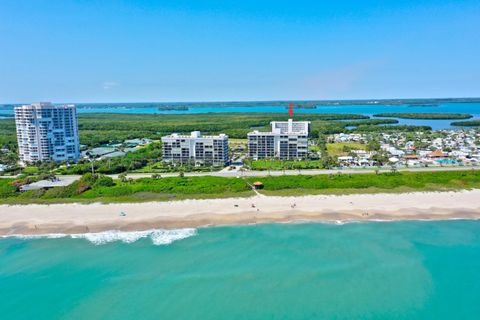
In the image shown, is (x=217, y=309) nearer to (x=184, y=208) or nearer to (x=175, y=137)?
(x=184, y=208)

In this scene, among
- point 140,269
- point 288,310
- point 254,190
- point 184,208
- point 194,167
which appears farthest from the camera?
point 194,167

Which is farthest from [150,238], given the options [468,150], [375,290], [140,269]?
[468,150]

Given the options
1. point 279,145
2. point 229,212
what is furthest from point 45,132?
point 229,212

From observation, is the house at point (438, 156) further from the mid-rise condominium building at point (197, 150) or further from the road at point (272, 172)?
the mid-rise condominium building at point (197, 150)

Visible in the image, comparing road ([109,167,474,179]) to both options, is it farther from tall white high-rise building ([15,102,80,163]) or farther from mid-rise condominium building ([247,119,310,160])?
tall white high-rise building ([15,102,80,163])

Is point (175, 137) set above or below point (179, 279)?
above

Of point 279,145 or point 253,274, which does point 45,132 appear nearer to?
point 279,145

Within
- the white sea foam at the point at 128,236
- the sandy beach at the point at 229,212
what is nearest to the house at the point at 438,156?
the sandy beach at the point at 229,212
